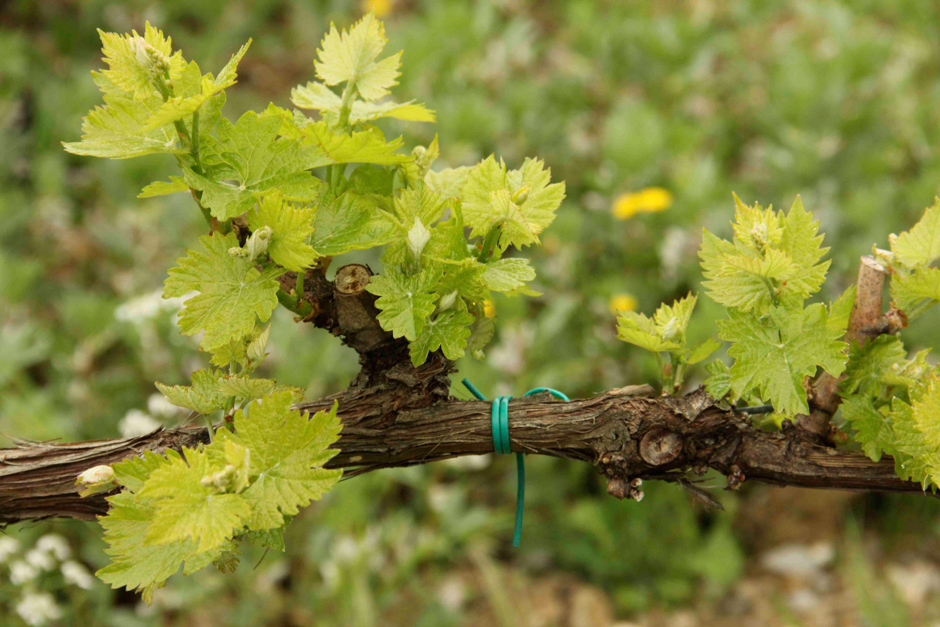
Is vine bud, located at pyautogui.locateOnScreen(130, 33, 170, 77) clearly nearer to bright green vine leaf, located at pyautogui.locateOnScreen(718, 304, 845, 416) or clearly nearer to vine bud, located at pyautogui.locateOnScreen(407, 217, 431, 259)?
vine bud, located at pyautogui.locateOnScreen(407, 217, 431, 259)

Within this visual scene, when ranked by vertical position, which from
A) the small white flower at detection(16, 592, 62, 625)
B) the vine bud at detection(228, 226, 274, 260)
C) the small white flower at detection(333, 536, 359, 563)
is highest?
the vine bud at detection(228, 226, 274, 260)

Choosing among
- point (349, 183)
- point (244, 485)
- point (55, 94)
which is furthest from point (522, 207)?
point (55, 94)

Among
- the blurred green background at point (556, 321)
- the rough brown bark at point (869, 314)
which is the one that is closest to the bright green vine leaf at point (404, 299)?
the rough brown bark at point (869, 314)

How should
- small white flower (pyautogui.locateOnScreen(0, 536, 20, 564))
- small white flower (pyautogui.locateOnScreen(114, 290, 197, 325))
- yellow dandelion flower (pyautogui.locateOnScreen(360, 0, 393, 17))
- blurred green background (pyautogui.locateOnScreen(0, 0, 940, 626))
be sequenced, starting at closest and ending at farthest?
small white flower (pyautogui.locateOnScreen(0, 536, 20, 564)), small white flower (pyautogui.locateOnScreen(114, 290, 197, 325)), blurred green background (pyautogui.locateOnScreen(0, 0, 940, 626)), yellow dandelion flower (pyautogui.locateOnScreen(360, 0, 393, 17))

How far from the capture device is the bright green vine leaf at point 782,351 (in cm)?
63

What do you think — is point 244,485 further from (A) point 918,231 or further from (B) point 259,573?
(B) point 259,573

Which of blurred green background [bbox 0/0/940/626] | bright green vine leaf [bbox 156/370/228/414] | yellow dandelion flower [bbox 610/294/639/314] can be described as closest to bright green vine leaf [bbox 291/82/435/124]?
bright green vine leaf [bbox 156/370/228/414]

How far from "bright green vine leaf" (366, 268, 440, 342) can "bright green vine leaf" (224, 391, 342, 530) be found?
9cm

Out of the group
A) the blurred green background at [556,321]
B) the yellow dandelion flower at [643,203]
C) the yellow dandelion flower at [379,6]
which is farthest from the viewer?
the yellow dandelion flower at [379,6]

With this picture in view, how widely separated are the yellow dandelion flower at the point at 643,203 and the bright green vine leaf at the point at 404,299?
135 centimetres

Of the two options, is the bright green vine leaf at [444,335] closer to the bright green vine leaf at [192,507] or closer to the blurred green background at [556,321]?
the bright green vine leaf at [192,507]

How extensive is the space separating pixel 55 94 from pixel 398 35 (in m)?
1.08

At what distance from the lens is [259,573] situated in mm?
1741

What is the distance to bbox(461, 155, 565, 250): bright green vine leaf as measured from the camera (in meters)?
0.64
